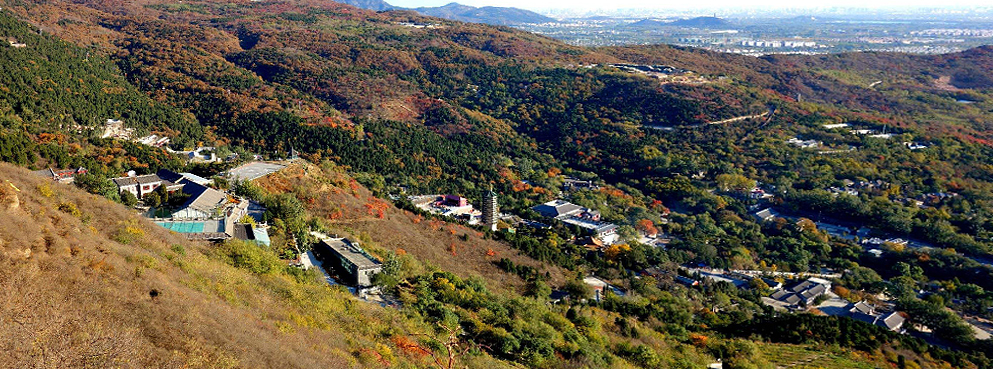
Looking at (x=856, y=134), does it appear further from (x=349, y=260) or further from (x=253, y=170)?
(x=349, y=260)

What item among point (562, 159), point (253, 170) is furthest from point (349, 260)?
point (562, 159)

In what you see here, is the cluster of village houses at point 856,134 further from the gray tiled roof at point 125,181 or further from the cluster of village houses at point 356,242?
the gray tiled roof at point 125,181

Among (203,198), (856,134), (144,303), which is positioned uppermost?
(144,303)

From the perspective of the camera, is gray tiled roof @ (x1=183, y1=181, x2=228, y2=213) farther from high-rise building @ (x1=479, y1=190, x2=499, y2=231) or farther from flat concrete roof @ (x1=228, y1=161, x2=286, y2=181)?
high-rise building @ (x1=479, y1=190, x2=499, y2=231)

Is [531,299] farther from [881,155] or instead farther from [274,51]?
[274,51]

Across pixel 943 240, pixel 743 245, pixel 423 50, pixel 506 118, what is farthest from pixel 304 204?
pixel 423 50

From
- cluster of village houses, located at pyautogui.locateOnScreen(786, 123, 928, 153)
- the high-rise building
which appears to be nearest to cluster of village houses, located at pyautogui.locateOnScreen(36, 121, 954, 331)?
the high-rise building

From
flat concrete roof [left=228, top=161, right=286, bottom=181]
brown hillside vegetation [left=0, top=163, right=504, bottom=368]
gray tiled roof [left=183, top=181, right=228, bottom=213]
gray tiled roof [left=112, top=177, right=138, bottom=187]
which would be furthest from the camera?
flat concrete roof [left=228, top=161, right=286, bottom=181]
